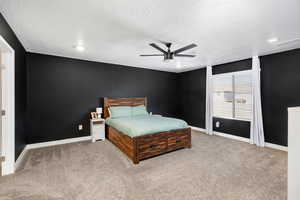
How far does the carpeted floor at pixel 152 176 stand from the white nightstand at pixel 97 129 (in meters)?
0.66

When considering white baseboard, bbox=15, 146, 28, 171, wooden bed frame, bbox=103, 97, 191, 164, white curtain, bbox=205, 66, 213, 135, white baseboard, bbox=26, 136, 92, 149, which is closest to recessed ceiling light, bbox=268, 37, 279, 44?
white curtain, bbox=205, 66, 213, 135

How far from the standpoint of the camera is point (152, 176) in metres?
2.16

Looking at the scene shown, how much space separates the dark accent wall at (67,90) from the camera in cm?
340

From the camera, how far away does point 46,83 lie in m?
3.52

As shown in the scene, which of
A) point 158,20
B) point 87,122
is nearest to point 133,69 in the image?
point 87,122

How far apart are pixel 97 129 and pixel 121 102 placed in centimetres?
118

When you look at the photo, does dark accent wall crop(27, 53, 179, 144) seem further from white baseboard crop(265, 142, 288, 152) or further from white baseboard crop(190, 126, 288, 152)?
white baseboard crop(265, 142, 288, 152)

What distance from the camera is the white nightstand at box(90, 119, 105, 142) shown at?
3815 millimetres

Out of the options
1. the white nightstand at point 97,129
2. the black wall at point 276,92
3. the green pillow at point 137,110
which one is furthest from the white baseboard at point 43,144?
the black wall at point 276,92

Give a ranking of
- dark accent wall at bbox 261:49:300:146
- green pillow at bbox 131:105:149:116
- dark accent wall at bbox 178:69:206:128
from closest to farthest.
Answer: dark accent wall at bbox 261:49:300:146
green pillow at bbox 131:105:149:116
dark accent wall at bbox 178:69:206:128

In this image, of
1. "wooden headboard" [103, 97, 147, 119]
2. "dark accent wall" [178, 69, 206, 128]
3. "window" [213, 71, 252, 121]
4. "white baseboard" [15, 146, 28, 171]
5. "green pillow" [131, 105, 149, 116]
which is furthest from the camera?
"dark accent wall" [178, 69, 206, 128]

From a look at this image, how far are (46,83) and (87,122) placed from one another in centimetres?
151

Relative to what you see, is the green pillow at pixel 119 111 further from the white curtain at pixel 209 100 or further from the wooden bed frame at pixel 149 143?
the white curtain at pixel 209 100

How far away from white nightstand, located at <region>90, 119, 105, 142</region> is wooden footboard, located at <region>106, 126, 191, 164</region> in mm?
640
